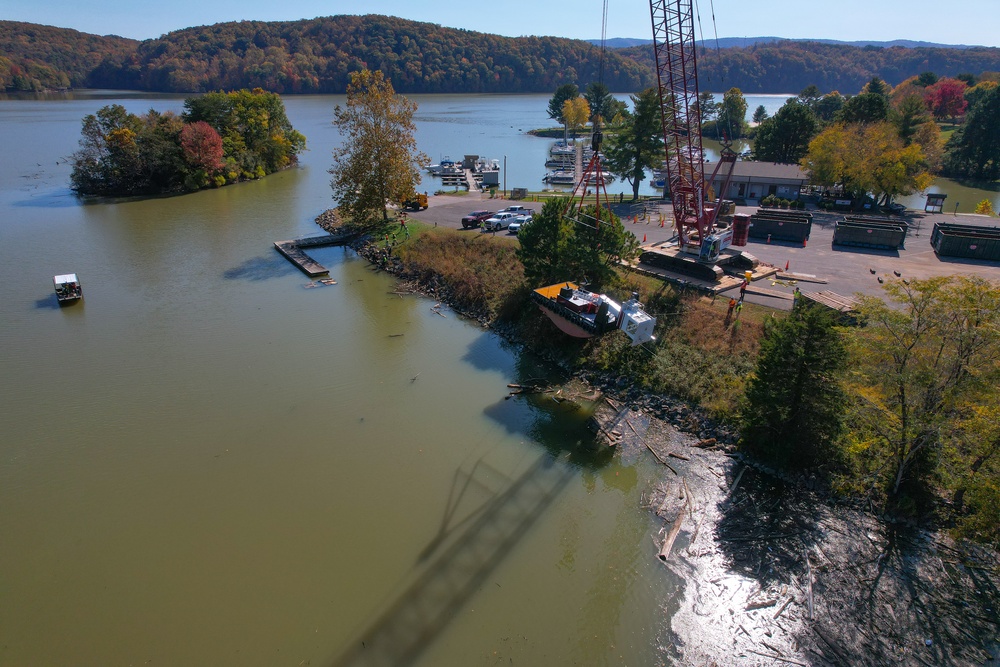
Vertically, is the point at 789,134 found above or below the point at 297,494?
above

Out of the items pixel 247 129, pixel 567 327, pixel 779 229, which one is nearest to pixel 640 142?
pixel 779 229

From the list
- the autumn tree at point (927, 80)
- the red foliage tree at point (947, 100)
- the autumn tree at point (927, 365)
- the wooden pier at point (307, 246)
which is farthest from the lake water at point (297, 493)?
the autumn tree at point (927, 80)

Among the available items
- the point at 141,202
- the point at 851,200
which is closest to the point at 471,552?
the point at 851,200

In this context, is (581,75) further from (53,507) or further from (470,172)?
(53,507)

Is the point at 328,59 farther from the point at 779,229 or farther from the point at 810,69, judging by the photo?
the point at 810,69

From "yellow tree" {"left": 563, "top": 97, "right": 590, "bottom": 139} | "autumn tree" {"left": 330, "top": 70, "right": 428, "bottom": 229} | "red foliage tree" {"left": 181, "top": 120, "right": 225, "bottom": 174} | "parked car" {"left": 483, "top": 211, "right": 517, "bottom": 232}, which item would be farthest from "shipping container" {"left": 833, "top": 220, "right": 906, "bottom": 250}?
"yellow tree" {"left": 563, "top": 97, "right": 590, "bottom": 139}

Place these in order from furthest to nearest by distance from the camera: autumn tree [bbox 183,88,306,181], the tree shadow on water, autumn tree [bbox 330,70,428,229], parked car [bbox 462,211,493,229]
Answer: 1. autumn tree [bbox 183,88,306,181]
2. parked car [bbox 462,211,493,229]
3. autumn tree [bbox 330,70,428,229]
4. the tree shadow on water

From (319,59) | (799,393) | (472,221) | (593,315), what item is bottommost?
(593,315)

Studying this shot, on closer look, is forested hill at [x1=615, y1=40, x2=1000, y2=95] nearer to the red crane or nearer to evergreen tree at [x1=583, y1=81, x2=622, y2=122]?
evergreen tree at [x1=583, y1=81, x2=622, y2=122]
